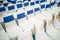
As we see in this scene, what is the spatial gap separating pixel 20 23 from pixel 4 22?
1.55 ft

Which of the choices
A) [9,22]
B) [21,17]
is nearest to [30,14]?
[21,17]

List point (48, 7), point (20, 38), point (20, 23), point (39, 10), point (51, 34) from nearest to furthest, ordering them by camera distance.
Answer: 1. point (20, 38)
2. point (20, 23)
3. point (51, 34)
4. point (39, 10)
5. point (48, 7)

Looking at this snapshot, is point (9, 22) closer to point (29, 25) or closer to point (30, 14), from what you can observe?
point (29, 25)

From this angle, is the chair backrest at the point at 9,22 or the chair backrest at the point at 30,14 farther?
the chair backrest at the point at 30,14

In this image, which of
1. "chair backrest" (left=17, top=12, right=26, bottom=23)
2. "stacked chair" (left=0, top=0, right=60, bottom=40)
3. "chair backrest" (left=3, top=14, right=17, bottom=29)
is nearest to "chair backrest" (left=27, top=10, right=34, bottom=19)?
"stacked chair" (left=0, top=0, right=60, bottom=40)

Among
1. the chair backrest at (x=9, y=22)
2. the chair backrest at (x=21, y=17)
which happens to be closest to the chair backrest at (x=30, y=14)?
the chair backrest at (x=21, y=17)

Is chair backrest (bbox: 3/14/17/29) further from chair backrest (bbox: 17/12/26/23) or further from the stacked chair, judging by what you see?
chair backrest (bbox: 17/12/26/23)

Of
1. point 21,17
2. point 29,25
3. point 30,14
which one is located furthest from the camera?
point 30,14

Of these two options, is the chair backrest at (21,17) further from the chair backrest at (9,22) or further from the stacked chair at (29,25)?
the chair backrest at (9,22)

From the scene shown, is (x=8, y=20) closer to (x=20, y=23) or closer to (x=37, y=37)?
(x=20, y=23)

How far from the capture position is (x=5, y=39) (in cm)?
159

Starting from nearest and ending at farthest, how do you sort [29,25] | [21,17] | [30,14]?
1. [29,25]
2. [21,17]
3. [30,14]

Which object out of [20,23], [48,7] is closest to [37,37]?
[20,23]

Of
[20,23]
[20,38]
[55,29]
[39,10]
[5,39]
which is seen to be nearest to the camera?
[5,39]
